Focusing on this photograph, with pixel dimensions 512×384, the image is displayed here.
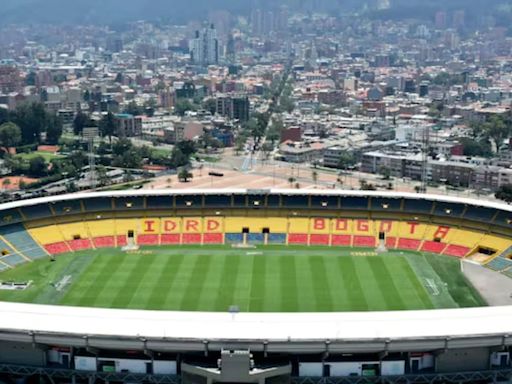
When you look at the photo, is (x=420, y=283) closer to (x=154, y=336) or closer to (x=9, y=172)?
(x=154, y=336)

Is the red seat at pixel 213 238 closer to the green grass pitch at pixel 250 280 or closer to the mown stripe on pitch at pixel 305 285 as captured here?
the green grass pitch at pixel 250 280

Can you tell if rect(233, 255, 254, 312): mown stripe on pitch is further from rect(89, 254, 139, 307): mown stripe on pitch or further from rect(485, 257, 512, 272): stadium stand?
rect(485, 257, 512, 272): stadium stand

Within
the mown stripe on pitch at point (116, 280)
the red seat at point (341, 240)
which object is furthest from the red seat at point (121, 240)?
the red seat at point (341, 240)

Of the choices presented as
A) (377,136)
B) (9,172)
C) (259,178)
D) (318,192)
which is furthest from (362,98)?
(318,192)

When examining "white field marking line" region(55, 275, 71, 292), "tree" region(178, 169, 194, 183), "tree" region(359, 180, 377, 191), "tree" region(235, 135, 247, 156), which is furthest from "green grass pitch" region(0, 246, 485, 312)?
"tree" region(235, 135, 247, 156)

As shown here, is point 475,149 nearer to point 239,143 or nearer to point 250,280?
point 239,143
